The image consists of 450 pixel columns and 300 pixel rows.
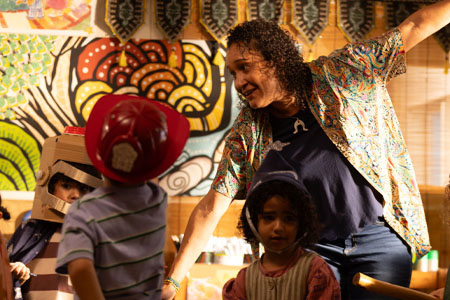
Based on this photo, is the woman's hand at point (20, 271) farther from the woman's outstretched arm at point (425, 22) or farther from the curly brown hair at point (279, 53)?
the woman's outstretched arm at point (425, 22)

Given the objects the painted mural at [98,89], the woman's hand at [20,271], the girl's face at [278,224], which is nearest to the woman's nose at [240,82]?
the girl's face at [278,224]

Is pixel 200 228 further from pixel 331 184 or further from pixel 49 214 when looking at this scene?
pixel 49 214

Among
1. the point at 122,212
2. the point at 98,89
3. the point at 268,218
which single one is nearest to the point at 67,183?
the point at 268,218

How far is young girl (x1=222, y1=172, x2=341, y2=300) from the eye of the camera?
1.29 m

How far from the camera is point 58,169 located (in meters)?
2.03

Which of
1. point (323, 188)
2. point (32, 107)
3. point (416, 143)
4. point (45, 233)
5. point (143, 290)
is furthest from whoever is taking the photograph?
point (416, 143)

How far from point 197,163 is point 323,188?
2.18 m

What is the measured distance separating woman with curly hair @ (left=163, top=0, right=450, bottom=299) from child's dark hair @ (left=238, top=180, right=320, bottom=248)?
23cm

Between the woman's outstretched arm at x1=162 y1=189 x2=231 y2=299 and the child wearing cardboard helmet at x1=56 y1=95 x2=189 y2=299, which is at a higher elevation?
the child wearing cardboard helmet at x1=56 y1=95 x2=189 y2=299

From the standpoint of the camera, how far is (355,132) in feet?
5.58

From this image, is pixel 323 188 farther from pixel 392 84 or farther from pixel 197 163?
pixel 392 84

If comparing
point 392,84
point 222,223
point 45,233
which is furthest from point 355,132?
point 392,84

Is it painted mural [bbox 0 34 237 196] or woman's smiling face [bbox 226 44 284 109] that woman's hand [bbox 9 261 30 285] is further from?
painted mural [bbox 0 34 237 196]

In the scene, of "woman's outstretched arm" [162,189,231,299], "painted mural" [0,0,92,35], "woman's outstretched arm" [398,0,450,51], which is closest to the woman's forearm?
"woman's outstretched arm" [162,189,231,299]
